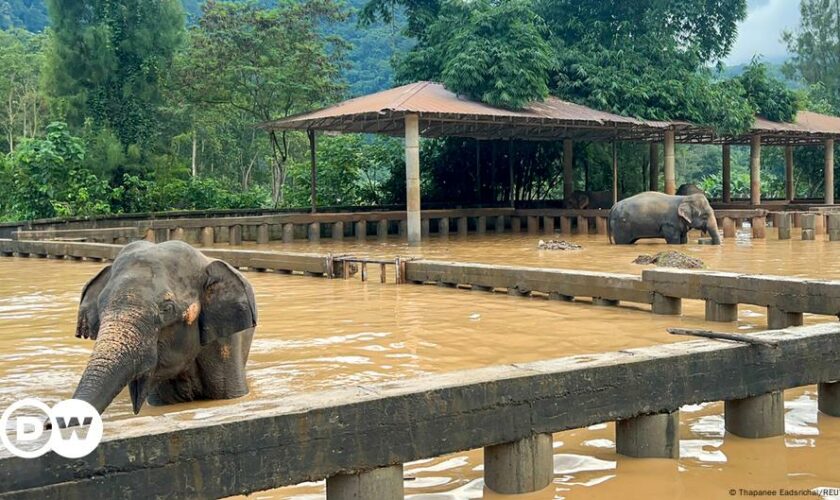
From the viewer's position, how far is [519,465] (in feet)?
14.3

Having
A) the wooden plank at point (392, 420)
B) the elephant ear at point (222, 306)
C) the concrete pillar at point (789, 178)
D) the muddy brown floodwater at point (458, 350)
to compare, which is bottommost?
the muddy brown floodwater at point (458, 350)

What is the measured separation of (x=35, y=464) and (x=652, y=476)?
3.00m

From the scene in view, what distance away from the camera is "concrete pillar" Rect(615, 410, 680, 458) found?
15.8ft

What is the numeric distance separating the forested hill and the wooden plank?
6007 centimetres

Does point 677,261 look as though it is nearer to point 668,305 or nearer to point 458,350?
point 668,305

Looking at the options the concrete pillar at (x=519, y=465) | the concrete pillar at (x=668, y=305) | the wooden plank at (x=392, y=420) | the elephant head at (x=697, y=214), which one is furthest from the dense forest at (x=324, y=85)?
the concrete pillar at (x=519, y=465)

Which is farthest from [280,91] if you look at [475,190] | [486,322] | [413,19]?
[486,322]

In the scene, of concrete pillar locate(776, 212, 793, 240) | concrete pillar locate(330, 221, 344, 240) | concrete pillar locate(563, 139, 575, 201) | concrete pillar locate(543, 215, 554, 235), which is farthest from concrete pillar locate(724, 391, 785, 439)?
concrete pillar locate(563, 139, 575, 201)

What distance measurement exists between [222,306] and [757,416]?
3279mm

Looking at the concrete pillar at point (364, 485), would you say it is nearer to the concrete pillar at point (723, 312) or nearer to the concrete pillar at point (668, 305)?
the concrete pillar at point (723, 312)

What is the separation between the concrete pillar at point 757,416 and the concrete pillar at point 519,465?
144 cm

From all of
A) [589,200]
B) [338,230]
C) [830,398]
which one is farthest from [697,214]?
[830,398]

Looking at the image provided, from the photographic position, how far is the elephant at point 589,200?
29.1m

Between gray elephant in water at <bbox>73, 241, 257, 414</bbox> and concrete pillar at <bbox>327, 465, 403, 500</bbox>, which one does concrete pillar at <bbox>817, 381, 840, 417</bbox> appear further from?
gray elephant in water at <bbox>73, 241, 257, 414</bbox>
